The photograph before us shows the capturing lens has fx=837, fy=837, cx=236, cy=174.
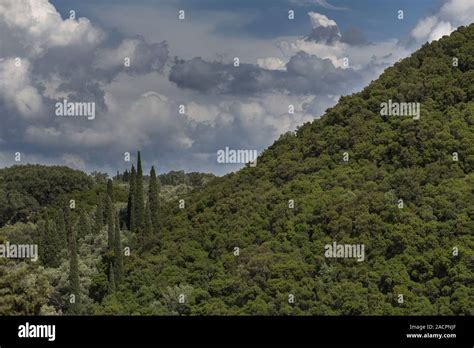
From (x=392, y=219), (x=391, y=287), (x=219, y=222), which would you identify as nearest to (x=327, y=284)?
(x=391, y=287)

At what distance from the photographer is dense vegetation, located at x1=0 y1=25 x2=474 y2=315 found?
155 ft

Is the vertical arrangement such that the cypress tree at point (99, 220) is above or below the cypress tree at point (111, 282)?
above

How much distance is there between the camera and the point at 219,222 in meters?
61.2

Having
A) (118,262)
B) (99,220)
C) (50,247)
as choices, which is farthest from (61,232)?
(118,262)

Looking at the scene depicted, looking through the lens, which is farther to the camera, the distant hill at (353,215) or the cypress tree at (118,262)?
the cypress tree at (118,262)

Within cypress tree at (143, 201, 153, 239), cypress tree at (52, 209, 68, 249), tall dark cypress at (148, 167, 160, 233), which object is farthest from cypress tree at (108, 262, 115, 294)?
cypress tree at (52, 209, 68, 249)

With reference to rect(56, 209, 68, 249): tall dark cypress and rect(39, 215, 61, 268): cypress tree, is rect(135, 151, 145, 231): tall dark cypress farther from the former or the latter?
rect(39, 215, 61, 268): cypress tree

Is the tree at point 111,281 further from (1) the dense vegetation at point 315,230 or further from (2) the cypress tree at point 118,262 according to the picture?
(2) the cypress tree at point 118,262

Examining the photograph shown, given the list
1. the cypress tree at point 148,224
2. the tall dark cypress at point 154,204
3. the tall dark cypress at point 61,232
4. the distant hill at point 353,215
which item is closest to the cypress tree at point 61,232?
the tall dark cypress at point 61,232

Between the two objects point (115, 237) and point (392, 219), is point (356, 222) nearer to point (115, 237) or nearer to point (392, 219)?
point (392, 219)

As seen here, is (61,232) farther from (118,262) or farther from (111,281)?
(111,281)

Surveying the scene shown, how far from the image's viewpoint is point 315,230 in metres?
54.9

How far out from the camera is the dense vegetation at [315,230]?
47156mm

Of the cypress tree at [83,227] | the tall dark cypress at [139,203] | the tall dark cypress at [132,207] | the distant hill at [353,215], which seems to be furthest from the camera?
the cypress tree at [83,227]
